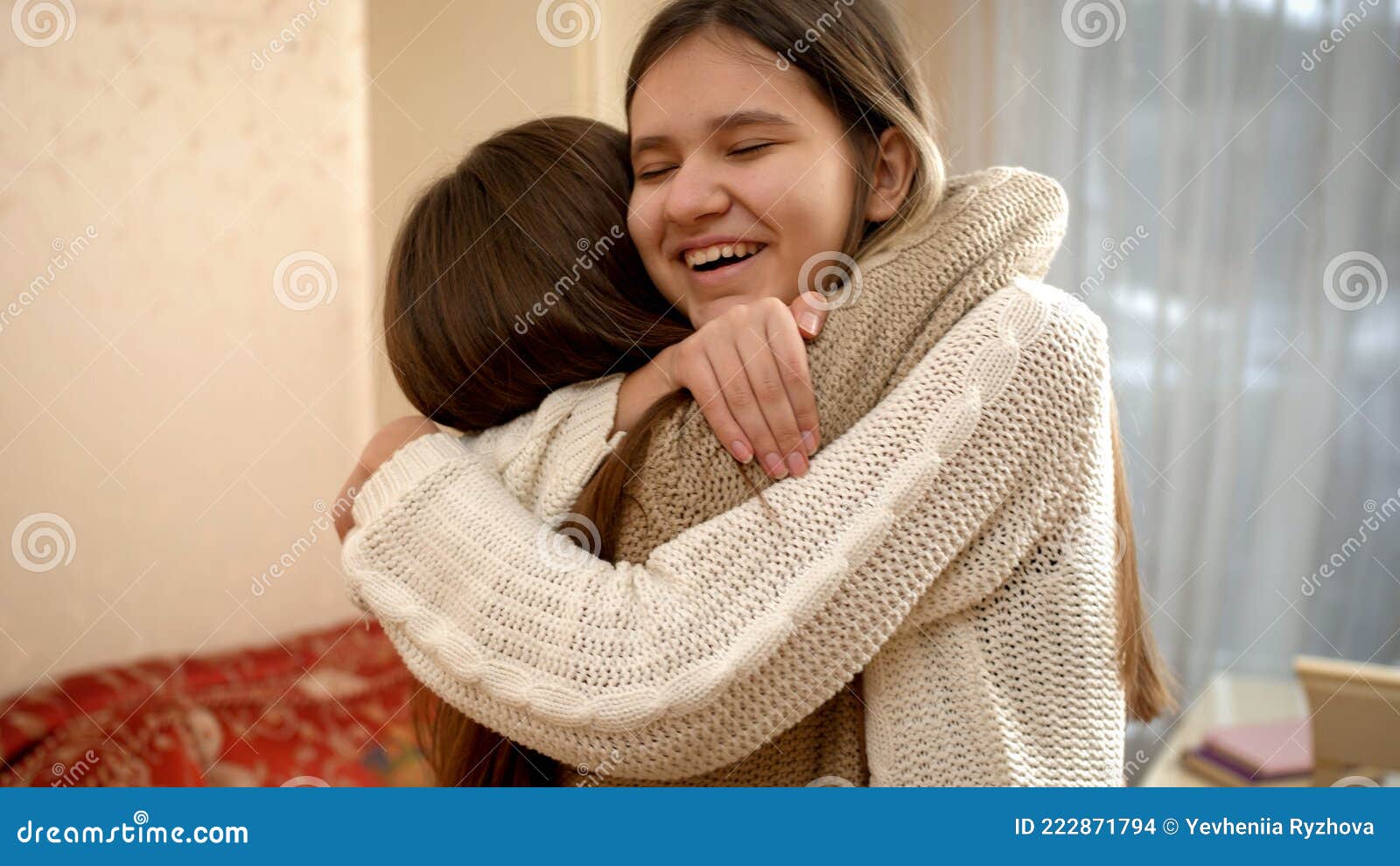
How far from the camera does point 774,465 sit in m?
0.83

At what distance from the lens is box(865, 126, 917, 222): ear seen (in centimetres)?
102

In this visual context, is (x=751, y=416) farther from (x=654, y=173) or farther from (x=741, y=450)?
(x=654, y=173)

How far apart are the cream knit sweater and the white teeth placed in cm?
16

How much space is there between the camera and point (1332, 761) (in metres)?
1.74

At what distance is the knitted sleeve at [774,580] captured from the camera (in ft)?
2.51

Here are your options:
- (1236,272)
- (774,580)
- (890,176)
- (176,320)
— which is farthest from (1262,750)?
(176,320)

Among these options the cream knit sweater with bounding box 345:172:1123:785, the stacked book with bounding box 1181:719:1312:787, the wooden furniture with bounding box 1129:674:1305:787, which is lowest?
the wooden furniture with bounding box 1129:674:1305:787

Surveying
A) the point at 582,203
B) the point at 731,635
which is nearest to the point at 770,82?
the point at 582,203

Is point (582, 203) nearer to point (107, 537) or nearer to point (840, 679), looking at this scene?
point (840, 679)

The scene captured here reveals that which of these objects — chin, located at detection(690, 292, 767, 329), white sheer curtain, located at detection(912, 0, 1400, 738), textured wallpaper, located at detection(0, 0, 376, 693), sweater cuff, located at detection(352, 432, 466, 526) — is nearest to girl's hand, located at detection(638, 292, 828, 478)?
chin, located at detection(690, 292, 767, 329)

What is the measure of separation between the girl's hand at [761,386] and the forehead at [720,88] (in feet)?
0.65

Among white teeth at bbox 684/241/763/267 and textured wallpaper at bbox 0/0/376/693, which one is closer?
white teeth at bbox 684/241/763/267

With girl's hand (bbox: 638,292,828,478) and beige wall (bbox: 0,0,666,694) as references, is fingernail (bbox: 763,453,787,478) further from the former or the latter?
beige wall (bbox: 0,0,666,694)

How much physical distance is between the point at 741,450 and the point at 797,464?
0.05 m
